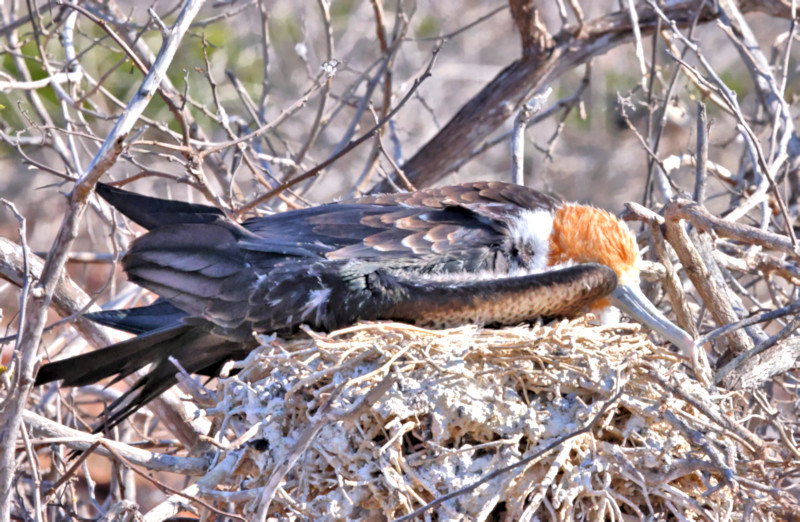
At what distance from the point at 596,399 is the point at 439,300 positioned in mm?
606

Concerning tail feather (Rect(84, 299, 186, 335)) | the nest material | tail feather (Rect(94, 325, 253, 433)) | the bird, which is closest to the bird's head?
the bird

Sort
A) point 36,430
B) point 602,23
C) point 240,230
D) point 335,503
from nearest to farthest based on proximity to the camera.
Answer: point 335,503, point 36,430, point 240,230, point 602,23

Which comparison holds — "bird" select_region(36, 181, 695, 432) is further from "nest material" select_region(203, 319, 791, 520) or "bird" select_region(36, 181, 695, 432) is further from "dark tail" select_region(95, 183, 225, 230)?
"nest material" select_region(203, 319, 791, 520)

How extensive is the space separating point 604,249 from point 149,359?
5.57ft

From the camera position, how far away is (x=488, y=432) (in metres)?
2.75

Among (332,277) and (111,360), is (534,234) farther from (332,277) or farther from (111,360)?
(111,360)

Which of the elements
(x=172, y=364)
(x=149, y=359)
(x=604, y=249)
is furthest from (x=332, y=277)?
(x=604, y=249)

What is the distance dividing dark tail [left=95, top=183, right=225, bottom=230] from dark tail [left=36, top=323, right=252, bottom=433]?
0.38 metres

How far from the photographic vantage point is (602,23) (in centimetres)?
463

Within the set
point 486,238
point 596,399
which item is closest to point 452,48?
point 486,238

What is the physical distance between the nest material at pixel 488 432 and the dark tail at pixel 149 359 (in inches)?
17.1

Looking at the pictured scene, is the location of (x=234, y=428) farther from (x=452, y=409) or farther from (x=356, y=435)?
(x=452, y=409)

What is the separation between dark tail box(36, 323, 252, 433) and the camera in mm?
3221

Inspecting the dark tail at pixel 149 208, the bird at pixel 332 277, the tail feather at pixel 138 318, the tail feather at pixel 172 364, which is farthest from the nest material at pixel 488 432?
the dark tail at pixel 149 208
